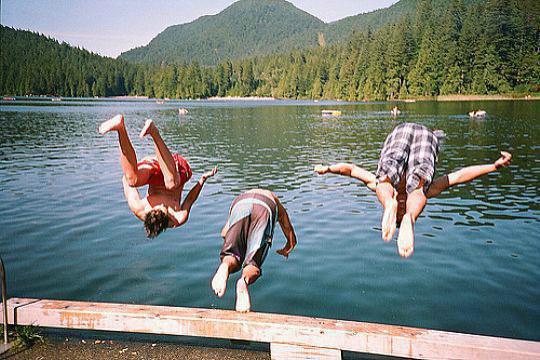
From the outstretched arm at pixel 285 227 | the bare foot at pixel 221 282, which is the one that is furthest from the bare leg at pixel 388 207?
the bare foot at pixel 221 282

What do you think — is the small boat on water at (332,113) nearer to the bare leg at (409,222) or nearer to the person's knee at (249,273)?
the bare leg at (409,222)

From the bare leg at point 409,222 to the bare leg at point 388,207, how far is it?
0.10m

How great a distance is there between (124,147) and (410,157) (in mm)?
3102

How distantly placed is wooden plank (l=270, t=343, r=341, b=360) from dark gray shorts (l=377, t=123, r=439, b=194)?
1905 mm

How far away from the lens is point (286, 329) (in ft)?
14.9

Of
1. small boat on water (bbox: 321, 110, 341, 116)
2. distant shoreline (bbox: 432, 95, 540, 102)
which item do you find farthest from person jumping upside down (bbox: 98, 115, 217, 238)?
distant shoreline (bbox: 432, 95, 540, 102)

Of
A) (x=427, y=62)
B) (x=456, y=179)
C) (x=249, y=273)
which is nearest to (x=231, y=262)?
(x=249, y=273)

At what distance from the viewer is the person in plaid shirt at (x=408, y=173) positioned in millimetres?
5129

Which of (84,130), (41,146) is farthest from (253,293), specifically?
(84,130)

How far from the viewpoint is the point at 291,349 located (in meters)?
4.58

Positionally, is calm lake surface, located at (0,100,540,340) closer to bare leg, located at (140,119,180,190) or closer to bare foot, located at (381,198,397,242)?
bare foot, located at (381,198,397,242)

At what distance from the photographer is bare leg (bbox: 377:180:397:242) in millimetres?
4739

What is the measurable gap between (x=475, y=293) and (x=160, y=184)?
246 inches

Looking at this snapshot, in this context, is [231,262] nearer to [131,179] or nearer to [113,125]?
[131,179]
